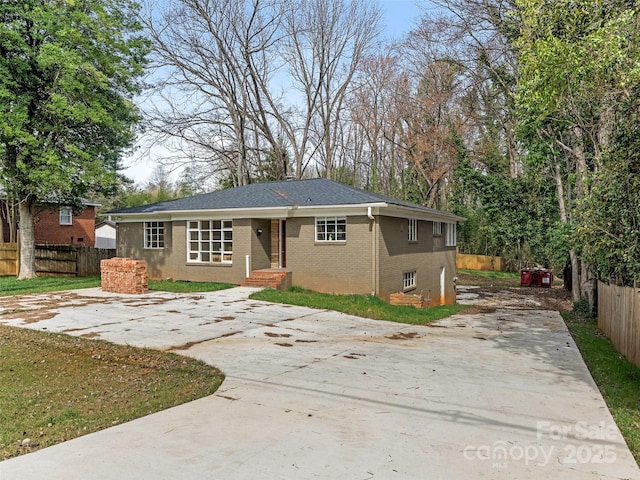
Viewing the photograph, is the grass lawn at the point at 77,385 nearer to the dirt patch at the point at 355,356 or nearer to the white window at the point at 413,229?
the dirt patch at the point at 355,356

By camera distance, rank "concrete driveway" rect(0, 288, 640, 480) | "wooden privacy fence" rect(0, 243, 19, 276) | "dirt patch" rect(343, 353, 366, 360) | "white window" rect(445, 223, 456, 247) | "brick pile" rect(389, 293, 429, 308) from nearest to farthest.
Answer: "concrete driveway" rect(0, 288, 640, 480), "dirt patch" rect(343, 353, 366, 360), "brick pile" rect(389, 293, 429, 308), "wooden privacy fence" rect(0, 243, 19, 276), "white window" rect(445, 223, 456, 247)

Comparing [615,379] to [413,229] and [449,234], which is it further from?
[449,234]

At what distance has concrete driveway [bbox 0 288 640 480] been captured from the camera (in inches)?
146

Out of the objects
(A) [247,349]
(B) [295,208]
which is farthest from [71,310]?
(B) [295,208]

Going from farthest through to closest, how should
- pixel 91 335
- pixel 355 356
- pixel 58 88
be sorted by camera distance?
pixel 58 88, pixel 91 335, pixel 355 356

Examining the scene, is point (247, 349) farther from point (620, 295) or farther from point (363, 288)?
point (363, 288)

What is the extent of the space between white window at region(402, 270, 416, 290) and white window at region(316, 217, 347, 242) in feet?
10.4

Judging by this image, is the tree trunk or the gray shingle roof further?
the tree trunk

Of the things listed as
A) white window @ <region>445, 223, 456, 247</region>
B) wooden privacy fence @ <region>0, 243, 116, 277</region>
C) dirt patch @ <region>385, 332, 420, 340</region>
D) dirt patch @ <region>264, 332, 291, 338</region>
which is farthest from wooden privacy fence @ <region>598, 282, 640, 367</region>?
wooden privacy fence @ <region>0, 243, 116, 277</region>

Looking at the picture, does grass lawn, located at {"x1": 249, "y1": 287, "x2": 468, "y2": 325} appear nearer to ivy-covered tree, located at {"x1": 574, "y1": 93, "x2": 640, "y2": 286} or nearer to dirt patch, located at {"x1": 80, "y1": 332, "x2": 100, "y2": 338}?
ivy-covered tree, located at {"x1": 574, "y1": 93, "x2": 640, "y2": 286}

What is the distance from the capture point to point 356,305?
13.7 metres

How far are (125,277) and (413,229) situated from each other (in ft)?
34.3

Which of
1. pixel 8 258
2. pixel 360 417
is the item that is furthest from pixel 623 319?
pixel 8 258

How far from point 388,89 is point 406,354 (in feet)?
93.5
